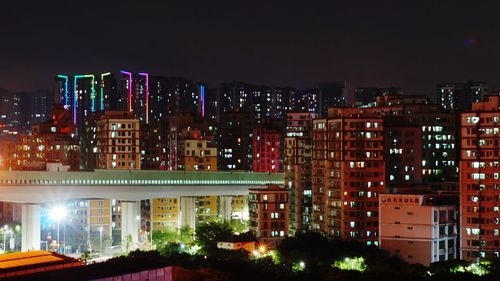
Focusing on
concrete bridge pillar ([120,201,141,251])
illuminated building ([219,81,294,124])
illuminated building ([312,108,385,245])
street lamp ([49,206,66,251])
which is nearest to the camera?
illuminated building ([312,108,385,245])

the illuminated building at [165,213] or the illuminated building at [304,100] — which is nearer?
the illuminated building at [165,213]

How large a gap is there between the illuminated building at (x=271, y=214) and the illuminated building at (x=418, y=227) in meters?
3.24

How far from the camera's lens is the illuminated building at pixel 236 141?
40.3m

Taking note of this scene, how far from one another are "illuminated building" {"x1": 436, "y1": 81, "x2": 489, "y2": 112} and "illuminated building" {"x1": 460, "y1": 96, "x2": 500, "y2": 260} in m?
16.3

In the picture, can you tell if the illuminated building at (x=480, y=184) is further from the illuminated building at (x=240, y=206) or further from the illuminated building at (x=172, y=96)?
the illuminated building at (x=172, y=96)

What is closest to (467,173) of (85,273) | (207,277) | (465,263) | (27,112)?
(465,263)

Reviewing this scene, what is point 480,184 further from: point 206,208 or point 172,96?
point 172,96

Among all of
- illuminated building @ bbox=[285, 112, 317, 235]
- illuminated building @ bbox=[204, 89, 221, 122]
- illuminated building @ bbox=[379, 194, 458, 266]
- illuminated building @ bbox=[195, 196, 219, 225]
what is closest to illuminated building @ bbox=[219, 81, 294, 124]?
illuminated building @ bbox=[204, 89, 221, 122]

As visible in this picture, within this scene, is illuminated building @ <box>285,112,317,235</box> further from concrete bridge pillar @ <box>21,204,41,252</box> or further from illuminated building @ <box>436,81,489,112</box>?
illuminated building @ <box>436,81,489,112</box>

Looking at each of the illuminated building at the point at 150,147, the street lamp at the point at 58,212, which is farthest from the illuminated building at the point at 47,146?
the street lamp at the point at 58,212

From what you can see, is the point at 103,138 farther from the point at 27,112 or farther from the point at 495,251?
the point at 27,112

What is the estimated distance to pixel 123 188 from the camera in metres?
25.3

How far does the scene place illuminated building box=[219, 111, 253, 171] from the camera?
40344 mm

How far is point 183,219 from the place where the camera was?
2862 cm
